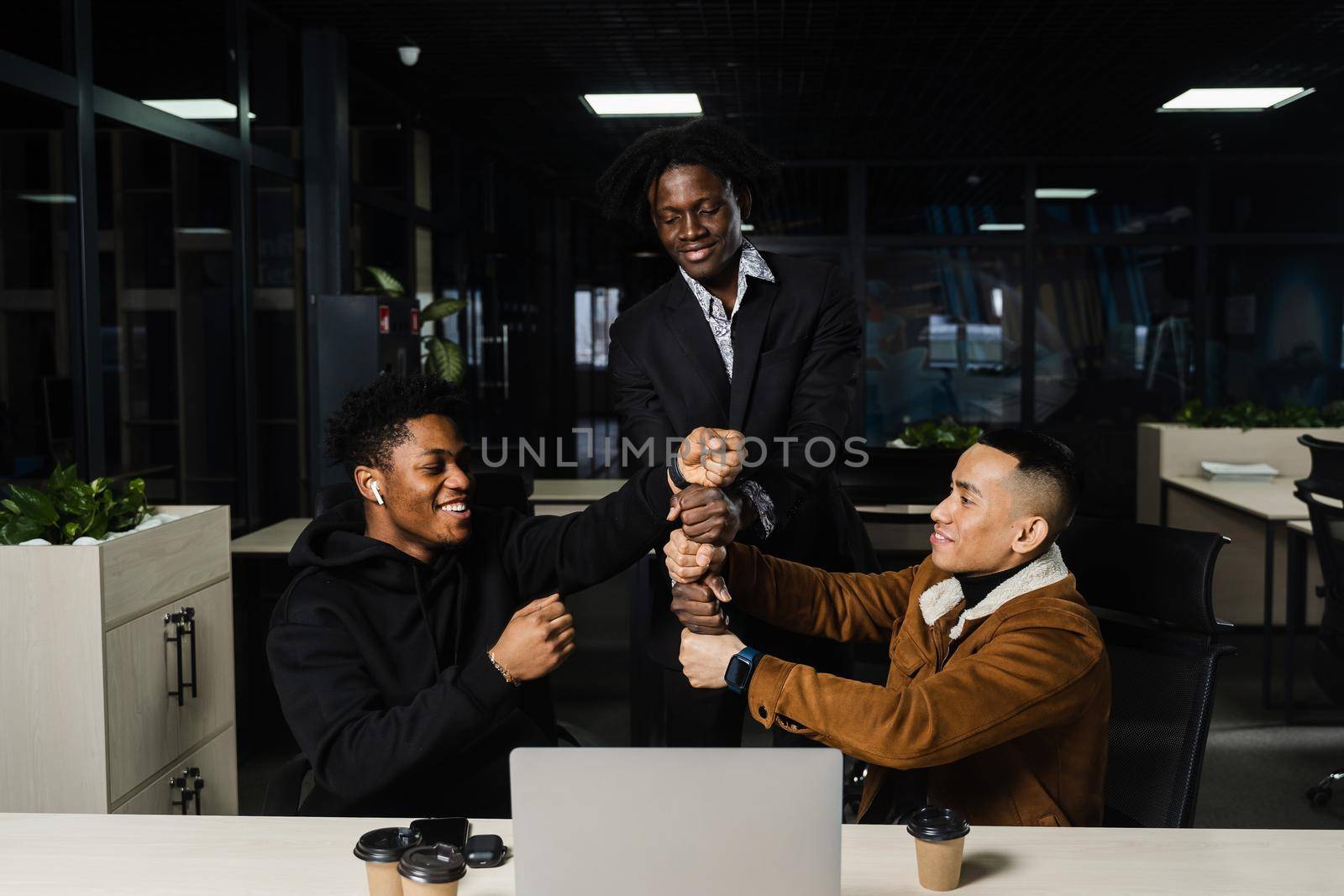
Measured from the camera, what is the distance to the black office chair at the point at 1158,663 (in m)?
1.80

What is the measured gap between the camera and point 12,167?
13.0 feet

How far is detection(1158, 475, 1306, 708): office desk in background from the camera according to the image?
15.7 ft

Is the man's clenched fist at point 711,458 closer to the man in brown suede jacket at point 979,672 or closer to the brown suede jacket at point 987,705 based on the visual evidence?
the man in brown suede jacket at point 979,672

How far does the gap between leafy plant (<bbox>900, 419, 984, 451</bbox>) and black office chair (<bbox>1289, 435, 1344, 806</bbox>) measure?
183cm

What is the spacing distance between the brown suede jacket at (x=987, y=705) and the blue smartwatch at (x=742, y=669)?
0.01 meters

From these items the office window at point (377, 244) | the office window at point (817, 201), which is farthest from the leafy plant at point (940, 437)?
the office window at point (817, 201)

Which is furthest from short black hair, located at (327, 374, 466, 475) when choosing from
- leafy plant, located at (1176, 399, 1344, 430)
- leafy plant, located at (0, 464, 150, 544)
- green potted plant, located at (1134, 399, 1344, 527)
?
leafy plant, located at (1176, 399, 1344, 430)

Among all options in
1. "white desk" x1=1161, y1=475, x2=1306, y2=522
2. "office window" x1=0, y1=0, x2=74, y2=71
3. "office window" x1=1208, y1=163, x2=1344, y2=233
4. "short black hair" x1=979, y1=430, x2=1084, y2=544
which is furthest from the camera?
"office window" x1=1208, y1=163, x2=1344, y2=233

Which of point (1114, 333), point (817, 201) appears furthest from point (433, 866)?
point (817, 201)

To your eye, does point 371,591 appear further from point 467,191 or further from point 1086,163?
point 1086,163

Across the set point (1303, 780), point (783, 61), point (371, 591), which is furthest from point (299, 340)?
point (1303, 780)

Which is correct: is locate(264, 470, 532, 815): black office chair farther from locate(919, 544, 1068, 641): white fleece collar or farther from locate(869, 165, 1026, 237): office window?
locate(869, 165, 1026, 237): office window

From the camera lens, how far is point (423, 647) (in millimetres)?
1995

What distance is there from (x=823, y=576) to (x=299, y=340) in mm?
4526
